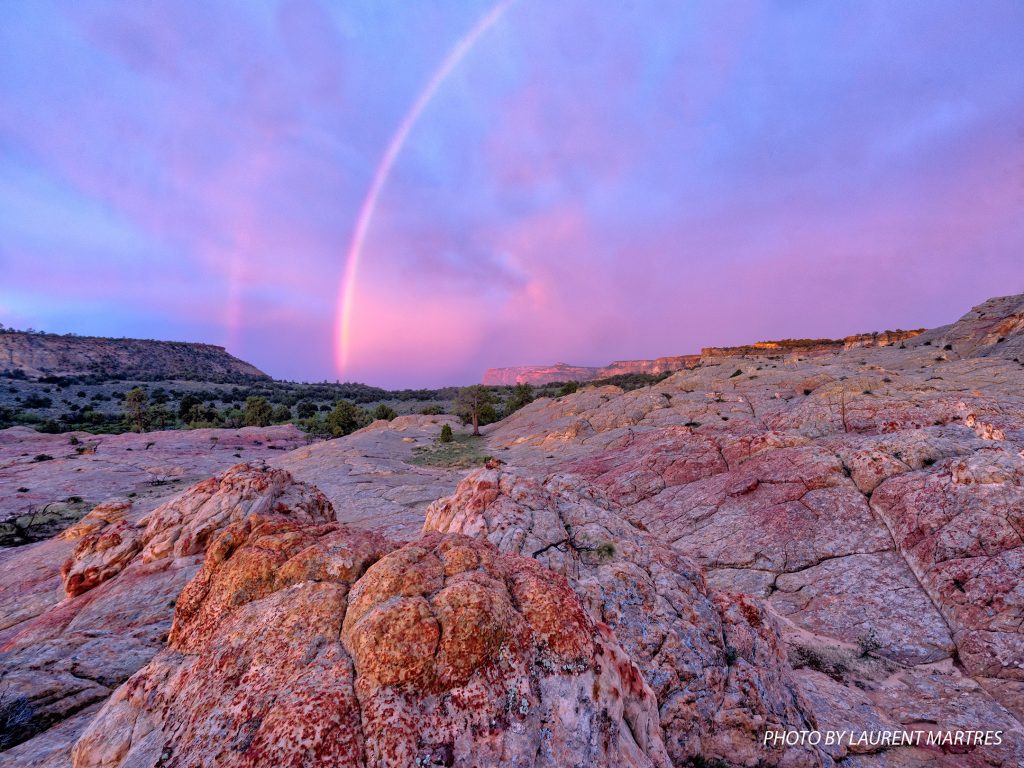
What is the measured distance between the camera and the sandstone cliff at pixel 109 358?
129750 mm

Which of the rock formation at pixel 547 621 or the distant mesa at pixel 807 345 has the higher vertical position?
the distant mesa at pixel 807 345

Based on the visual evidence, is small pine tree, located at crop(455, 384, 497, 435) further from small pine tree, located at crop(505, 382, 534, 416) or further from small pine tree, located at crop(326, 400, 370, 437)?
small pine tree, located at crop(326, 400, 370, 437)

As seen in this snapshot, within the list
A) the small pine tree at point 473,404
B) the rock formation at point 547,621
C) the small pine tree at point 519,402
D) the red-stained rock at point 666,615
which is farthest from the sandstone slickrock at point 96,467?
the small pine tree at point 519,402

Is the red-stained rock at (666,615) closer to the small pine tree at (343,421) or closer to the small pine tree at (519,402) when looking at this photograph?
the small pine tree at (343,421)

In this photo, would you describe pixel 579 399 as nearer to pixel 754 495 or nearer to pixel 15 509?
pixel 754 495

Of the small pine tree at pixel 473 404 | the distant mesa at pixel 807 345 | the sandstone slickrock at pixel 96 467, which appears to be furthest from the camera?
the distant mesa at pixel 807 345

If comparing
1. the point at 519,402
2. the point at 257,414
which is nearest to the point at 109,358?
the point at 257,414

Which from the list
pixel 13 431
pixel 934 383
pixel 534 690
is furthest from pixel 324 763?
pixel 13 431

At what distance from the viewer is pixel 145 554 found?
10203mm

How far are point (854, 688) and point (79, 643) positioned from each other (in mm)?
14655

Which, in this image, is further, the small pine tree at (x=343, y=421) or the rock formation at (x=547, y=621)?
the small pine tree at (x=343, y=421)

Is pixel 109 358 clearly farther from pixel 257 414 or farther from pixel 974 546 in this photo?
pixel 974 546

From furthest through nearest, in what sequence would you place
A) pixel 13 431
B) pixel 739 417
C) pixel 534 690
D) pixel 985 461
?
pixel 13 431 < pixel 739 417 < pixel 985 461 < pixel 534 690

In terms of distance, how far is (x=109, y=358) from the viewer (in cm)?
15188
